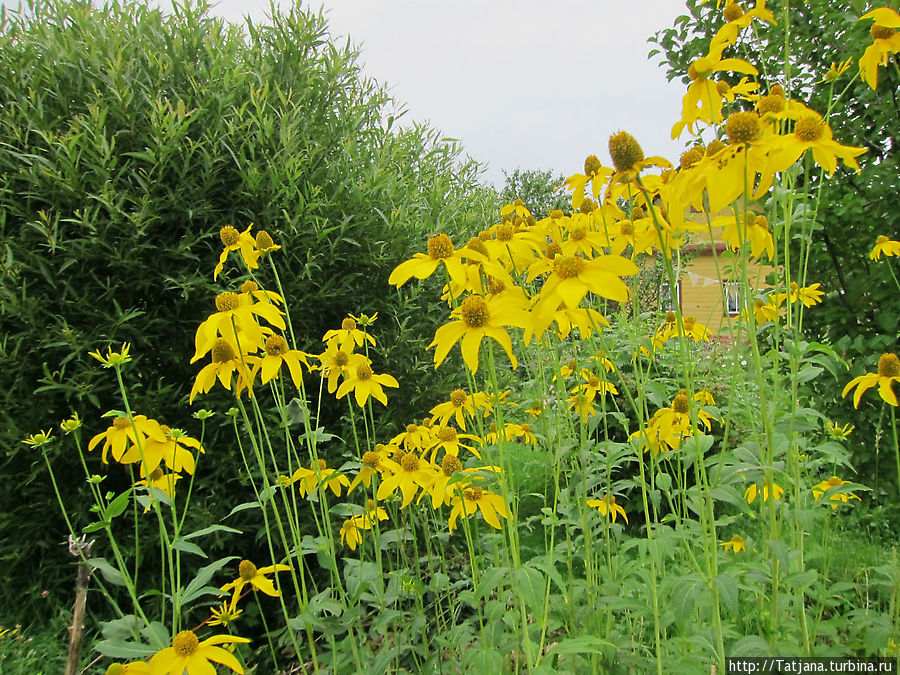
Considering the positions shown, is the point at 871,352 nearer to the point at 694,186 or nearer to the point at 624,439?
the point at 624,439

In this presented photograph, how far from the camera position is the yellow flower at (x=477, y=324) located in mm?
1075

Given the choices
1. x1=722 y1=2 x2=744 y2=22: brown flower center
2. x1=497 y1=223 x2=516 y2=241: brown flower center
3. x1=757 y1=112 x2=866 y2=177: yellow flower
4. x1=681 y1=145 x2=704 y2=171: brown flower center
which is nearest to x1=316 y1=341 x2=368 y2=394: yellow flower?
x1=497 y1=223 x2=516 y2=241: brown flower center

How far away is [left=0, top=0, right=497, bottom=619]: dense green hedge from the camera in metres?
2.40

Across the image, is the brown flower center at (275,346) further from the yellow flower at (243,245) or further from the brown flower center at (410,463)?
the brown flower center at (410,463)

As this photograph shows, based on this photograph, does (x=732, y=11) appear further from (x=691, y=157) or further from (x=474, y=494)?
(x=474, y=494)

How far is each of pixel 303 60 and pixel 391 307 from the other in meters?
1.53

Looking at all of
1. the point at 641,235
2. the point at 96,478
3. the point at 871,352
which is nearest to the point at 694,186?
the point at 641,235

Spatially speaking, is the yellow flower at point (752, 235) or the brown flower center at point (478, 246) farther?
the brown flower center at point (478, 246)

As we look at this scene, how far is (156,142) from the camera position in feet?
7.82

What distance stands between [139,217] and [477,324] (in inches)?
77.1

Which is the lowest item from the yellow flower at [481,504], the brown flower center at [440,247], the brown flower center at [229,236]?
the yellow flower at [481,504]

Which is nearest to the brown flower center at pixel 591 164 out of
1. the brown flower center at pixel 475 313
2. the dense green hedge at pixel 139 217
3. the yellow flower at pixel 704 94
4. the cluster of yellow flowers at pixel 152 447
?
the yellow flower at pixel 704 94

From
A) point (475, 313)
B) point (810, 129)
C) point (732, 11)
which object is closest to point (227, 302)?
point (475, 313)

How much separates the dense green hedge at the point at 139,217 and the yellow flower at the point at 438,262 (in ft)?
4.77
